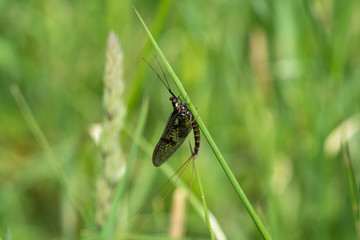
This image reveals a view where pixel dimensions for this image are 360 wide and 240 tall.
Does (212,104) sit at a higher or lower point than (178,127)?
higher

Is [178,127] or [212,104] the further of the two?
[212,104]

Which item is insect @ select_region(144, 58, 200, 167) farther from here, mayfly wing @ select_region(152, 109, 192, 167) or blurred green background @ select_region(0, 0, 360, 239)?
blurred green background @ select_region(0, 0, 360, 239)

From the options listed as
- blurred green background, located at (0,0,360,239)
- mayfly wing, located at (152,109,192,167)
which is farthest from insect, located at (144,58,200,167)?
blurred green background, located at (0,0,360,239)

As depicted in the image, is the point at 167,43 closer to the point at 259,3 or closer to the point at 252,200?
the point at 259,3

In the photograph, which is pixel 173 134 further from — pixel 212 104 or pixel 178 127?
pixel 212 104

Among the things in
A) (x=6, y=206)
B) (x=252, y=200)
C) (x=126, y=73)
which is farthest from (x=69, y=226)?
(x=126, y=73)

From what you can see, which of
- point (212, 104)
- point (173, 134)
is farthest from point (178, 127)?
point (212, 104)
